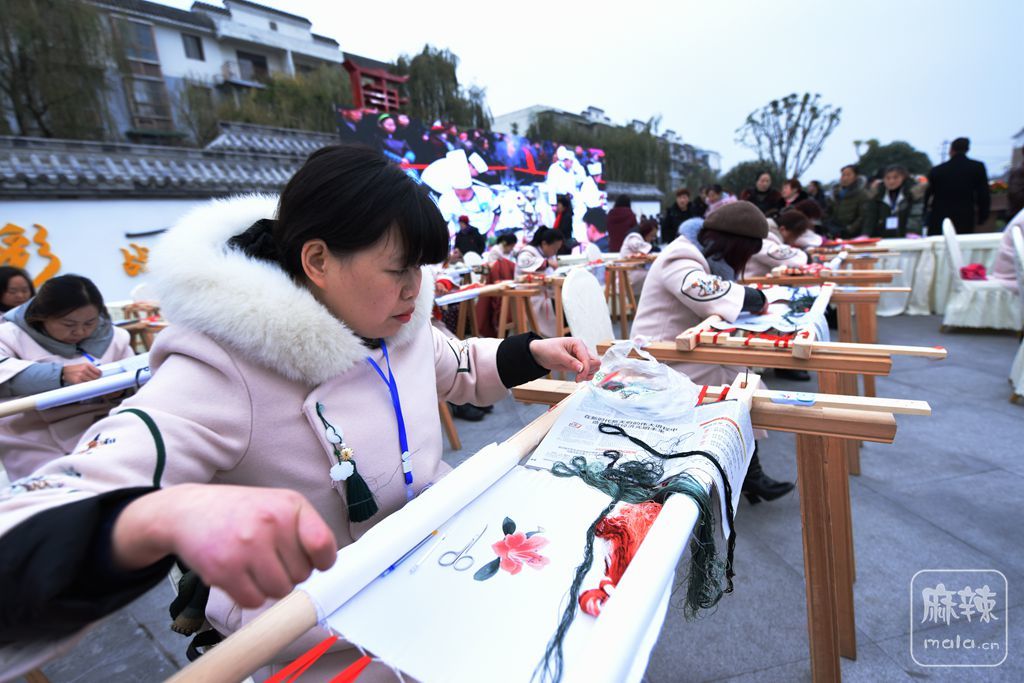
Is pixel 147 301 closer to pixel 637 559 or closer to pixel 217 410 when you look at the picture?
pixel 217 410

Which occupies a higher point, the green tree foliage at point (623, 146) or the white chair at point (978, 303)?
the green tree foliage at point (623, 146)

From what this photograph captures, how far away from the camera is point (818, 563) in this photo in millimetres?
1139

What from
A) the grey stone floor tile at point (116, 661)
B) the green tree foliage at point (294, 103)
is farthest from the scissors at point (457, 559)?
the green tree foliage at point (294, 103)

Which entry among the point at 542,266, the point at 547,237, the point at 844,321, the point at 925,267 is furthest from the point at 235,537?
the point at 925,267

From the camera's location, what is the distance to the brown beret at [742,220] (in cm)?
212

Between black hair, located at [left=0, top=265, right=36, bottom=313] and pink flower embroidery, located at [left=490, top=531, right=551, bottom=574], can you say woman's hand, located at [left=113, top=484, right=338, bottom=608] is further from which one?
black hair, located at [left=0, top=265, right=36, bottom=313]

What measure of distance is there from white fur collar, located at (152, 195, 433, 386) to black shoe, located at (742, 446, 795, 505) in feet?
6.36

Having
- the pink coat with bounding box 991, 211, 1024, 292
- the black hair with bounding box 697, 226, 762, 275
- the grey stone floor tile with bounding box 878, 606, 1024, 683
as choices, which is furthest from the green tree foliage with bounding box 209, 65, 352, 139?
the grey stone floor tile with bounding box 878, 606, 1024, 683

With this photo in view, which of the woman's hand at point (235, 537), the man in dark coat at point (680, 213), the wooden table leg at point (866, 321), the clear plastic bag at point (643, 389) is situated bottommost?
the wooden table leg at point (866, 321)

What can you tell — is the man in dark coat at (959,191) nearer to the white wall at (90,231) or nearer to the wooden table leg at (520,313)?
the wooden table leg at (520,313)

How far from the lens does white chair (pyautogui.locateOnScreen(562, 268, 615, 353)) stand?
77.5 inches

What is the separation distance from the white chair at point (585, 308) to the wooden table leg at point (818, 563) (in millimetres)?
896

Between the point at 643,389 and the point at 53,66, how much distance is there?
41.6 ft

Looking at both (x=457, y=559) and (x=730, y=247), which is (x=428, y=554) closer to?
(x=457, y=559)
